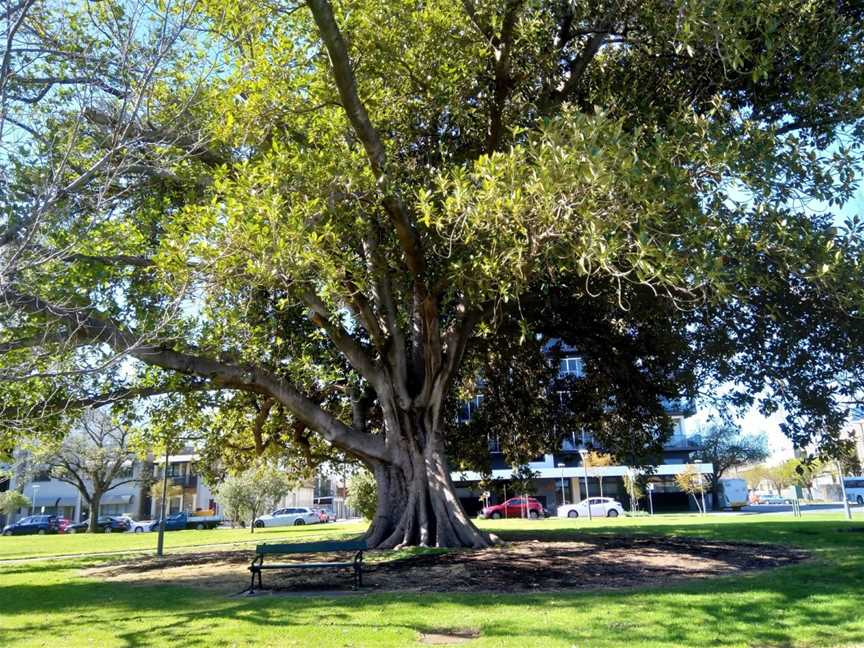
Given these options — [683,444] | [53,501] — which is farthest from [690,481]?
[53,501]

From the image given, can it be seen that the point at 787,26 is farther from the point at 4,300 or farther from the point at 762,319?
the point at 4,300

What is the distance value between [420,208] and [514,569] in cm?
565

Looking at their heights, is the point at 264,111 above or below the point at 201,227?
above

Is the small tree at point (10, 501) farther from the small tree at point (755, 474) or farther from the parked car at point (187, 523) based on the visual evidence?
the small tree at point (755, 474)

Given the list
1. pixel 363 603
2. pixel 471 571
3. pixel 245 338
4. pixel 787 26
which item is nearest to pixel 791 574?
pixel 471 571

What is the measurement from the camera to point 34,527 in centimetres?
4806

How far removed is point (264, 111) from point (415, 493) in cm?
780

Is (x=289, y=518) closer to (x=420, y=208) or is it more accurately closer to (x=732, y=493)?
(x=732, y=493)

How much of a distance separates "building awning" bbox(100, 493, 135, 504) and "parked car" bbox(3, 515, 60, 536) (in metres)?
23.6

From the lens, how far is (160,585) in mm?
10273

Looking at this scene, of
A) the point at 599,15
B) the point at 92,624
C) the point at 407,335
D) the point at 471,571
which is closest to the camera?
the point at 92,624

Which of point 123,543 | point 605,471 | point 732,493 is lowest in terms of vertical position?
point 123,543

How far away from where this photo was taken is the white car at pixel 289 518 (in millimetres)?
49156

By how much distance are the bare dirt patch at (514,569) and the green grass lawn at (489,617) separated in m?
0.75
